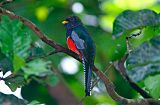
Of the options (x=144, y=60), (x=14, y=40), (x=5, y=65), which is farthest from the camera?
(x=5, y=65)

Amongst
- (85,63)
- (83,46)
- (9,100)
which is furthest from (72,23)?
(9,100)

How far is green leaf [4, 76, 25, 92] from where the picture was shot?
2.62 m

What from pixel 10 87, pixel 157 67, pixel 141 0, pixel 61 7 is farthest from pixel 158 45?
pixel 141 0

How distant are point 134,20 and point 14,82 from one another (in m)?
0.66

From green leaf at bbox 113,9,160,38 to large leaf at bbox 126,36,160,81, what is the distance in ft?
1.10

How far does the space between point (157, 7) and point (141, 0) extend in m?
0.28

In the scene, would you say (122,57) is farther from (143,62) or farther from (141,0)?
(141,0)

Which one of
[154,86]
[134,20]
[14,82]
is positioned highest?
[134,20]

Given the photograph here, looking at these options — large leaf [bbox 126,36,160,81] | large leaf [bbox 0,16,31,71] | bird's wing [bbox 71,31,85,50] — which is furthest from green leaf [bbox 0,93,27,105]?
bird's wing [bbox 71,31,85,50]

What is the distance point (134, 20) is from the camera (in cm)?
271

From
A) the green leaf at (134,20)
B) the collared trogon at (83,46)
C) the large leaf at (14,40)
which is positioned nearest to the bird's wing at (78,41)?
the collared trogon at (83,46)

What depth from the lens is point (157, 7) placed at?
545 centimetres

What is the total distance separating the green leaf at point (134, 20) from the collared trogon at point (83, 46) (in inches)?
10.2

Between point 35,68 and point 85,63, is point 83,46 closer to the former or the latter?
point 85,63
